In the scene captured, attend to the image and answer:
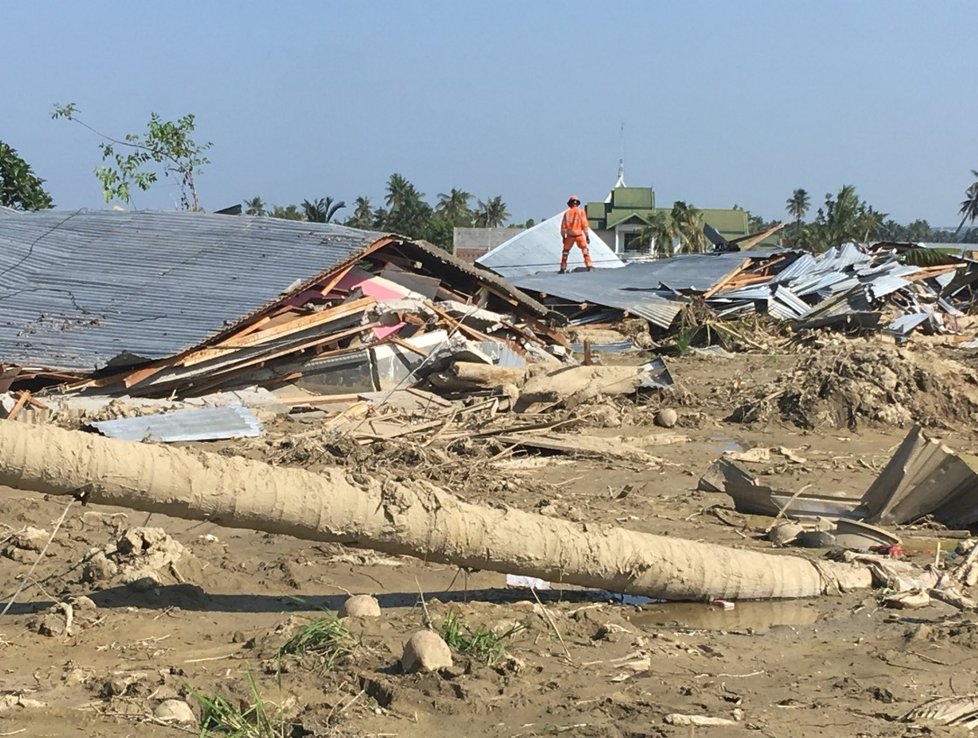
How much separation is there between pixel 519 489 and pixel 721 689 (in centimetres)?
428

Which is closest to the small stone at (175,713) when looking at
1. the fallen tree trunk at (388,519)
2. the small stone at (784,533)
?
the fallen tree trunk at (388,519)

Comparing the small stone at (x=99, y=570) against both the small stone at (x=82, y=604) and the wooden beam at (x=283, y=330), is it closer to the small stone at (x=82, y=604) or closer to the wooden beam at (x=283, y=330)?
the small stone at (x=82, y=604)

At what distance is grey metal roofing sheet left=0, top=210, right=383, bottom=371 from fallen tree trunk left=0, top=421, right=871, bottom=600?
6.56 m

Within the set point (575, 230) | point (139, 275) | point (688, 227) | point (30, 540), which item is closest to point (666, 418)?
point (139, 275)

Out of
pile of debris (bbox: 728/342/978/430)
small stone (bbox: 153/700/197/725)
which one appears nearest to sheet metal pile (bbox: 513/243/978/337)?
pile of debris (bbox: 728/342/978/430)

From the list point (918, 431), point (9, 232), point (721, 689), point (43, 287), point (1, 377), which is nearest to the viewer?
point (721, 689)

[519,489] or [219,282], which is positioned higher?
[219,282]

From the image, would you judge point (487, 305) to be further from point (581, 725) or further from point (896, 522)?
point (581, 725)

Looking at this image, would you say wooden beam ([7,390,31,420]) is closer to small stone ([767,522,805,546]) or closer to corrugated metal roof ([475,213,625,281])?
small stone ([767,522,805,546])

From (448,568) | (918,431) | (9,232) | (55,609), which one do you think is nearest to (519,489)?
(448,568)

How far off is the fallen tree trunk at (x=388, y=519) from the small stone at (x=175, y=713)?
1.05 m

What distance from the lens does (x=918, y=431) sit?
7.24m

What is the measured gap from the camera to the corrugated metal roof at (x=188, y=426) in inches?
386

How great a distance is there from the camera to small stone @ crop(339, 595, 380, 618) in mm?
5449
